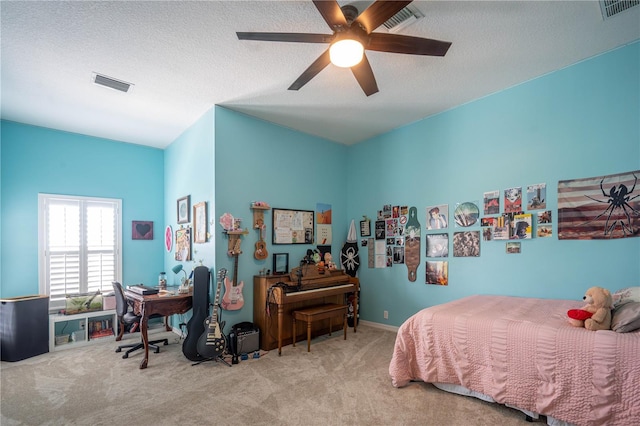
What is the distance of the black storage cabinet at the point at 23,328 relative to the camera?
11.1 ft

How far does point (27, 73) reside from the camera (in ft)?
9.45

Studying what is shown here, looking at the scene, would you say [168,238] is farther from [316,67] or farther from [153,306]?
[316,67]

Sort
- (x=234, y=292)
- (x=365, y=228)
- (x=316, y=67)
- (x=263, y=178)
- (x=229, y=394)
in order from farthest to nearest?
(x=365, y=228) → (x=263, y=178) → (x=234, y=292) → (x=229, y=394) → (x=316, y=67)

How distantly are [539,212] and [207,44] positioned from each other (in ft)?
11.3

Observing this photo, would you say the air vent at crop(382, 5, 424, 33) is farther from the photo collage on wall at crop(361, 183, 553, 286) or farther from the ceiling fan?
the photo collage on wall at crop(361, 183, 553, 286)

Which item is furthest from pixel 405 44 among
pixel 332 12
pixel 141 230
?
pixel 141 230

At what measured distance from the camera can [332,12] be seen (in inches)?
70.9

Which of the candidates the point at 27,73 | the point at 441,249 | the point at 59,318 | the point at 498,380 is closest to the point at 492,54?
the point at 441,249

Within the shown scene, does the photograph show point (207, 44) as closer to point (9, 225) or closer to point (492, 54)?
point (492, 54)

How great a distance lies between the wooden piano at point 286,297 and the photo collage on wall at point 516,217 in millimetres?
1892

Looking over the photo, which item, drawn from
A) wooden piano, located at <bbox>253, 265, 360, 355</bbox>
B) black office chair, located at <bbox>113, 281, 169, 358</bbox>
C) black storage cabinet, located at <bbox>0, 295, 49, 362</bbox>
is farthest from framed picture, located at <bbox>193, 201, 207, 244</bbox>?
black storage cabinet, located at <bbox>0, 295, 49, 362</bbox>

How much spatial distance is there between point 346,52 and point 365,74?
0.47 metres

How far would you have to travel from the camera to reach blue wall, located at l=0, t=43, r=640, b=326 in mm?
2797

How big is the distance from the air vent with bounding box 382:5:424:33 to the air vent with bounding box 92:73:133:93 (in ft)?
8.58
